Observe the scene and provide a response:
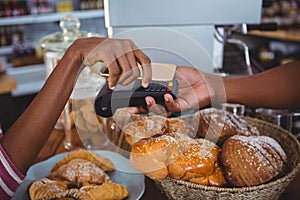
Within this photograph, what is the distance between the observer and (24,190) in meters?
0.74

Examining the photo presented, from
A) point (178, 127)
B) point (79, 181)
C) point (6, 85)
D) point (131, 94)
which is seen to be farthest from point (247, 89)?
point (6, 85)

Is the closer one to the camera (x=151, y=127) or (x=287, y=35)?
(x=151, y=127)

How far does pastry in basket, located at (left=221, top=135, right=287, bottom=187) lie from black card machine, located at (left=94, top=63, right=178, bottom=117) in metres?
0.15

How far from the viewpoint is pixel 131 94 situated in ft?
2.12

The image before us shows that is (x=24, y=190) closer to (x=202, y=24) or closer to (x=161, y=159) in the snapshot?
(x=161, y=159)

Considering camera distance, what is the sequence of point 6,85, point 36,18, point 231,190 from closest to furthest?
point 231,190
point 6,85
point 36,18

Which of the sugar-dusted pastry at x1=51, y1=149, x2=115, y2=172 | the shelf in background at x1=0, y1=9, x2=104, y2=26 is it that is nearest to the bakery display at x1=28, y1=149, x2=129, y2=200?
the sugar-dusted pastry at x1=51, y1=149, x2=115, y2=172

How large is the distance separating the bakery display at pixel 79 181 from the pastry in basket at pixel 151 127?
4.0 inches

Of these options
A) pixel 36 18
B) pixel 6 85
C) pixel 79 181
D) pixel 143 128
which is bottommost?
pixel 6 85

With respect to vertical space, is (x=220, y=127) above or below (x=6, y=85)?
above

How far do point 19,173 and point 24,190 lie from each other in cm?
5

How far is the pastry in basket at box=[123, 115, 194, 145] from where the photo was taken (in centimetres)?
69

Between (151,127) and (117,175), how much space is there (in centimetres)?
16

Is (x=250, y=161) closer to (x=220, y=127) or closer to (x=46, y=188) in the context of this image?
(x=220, y=127)
